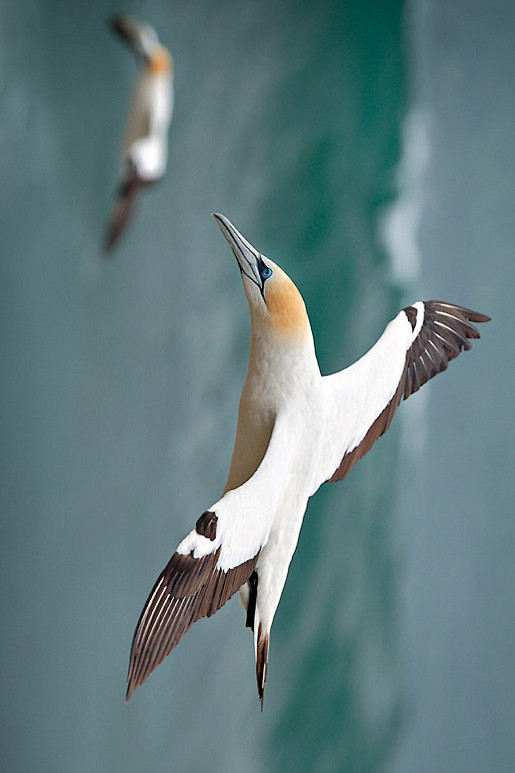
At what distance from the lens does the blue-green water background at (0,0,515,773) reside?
3.24 ft

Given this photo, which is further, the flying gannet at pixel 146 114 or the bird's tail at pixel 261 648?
the flying gannet at pixel 146 114

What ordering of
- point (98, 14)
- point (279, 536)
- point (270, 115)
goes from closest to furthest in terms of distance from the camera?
point (279, 536) < point (98, 14) < point (270, 115)

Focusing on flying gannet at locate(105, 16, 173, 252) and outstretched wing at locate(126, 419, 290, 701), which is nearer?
outstretched wing at locate(126, 419, 290, 701)

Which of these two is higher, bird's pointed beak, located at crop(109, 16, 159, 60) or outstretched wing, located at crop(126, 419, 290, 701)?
bird's pointed beak, located at crop(109, 16, 159, 60)

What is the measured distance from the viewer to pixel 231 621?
3.35 ft

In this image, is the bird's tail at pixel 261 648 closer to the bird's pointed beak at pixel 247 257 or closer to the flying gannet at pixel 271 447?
the flying gannet at pixel 271 447

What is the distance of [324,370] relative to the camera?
102 centimetres

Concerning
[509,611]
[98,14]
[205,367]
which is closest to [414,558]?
[509,611]

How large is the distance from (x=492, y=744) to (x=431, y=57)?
842 millimetres

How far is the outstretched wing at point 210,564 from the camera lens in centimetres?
48

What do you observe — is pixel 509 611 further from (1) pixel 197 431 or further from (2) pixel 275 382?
(2) pixel 275 382

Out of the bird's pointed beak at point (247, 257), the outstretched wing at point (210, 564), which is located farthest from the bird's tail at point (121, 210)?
the outstretched wing at point (210, 564)

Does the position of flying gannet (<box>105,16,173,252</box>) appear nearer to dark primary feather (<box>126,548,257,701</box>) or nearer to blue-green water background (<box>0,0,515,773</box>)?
blue-green water background (<box>0,0,515,773</box>)

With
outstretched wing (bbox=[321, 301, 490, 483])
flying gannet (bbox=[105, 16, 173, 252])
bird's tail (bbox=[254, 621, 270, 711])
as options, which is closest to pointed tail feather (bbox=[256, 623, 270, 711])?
bird's tail (bbox=[254, 621, 270, 711])
